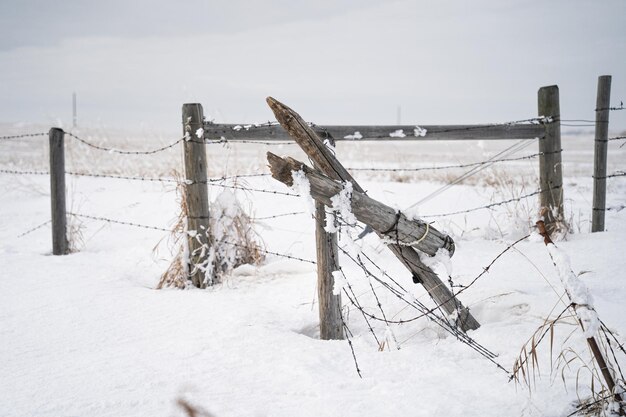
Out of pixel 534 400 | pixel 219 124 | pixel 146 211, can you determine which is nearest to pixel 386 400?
pixel 534 400

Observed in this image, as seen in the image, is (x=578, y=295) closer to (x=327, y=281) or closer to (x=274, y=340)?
(x=327, y=281)

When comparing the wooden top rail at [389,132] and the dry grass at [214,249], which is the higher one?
the wooden top rail at [389,132]

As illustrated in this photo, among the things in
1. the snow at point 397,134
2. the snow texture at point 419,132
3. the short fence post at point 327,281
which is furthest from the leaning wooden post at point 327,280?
the snow texture at point 419,132

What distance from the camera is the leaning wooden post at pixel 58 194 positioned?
5871mm

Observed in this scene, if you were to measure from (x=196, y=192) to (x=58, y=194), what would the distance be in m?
2.46

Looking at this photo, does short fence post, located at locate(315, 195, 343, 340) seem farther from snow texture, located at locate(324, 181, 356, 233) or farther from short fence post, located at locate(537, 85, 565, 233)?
short fence post, located at locate(537, 85, 565, 233)

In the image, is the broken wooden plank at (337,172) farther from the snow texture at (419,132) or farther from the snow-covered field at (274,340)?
the snow texture at (419,132)

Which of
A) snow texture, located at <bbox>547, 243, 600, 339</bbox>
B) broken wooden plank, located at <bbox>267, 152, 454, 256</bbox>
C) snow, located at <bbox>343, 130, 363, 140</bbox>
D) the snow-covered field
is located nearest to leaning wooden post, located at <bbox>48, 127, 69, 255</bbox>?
the snow-covered field

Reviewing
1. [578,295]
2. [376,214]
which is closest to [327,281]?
[376,214]

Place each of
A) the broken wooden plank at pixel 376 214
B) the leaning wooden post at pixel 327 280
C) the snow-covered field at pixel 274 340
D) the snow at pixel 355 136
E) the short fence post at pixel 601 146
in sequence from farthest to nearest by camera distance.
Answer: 1. the short fence post at pixel 601 146
2. the snow at pixel 355 136
3. the leaning wooden post at pixel 327 280
4. the snow-covered field at pixel 274 340
5. the broken wooden plank at pixel 376 214

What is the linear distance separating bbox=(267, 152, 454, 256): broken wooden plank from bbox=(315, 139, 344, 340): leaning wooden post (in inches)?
26.8

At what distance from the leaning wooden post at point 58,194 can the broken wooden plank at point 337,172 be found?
447 centimetres

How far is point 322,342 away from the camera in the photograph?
10.4ft

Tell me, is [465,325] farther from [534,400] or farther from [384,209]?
[384,209]
